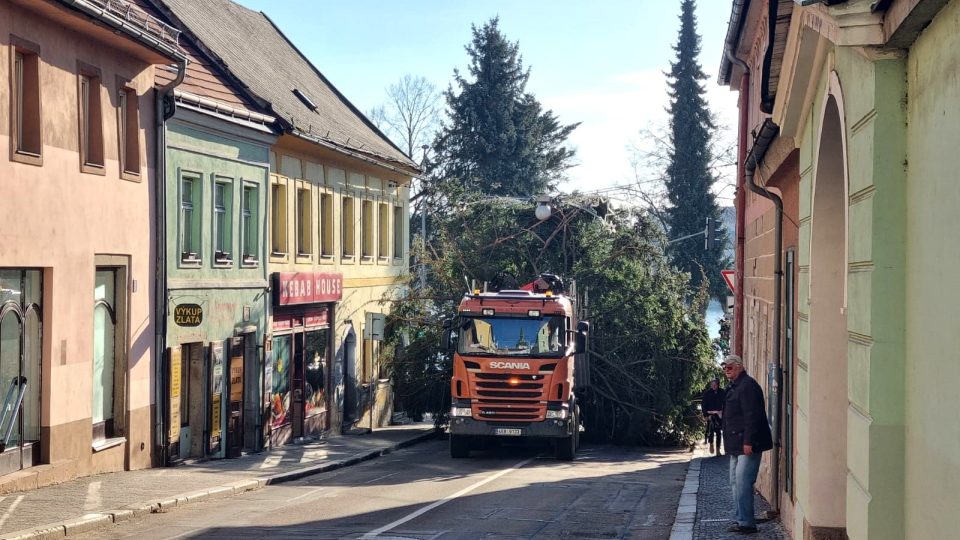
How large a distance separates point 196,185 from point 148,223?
2477mm

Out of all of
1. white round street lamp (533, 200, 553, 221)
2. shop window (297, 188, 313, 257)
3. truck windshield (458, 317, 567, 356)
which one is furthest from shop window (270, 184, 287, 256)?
truck windshield (458, 317, 567, 356)

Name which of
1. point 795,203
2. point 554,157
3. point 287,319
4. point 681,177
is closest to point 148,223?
point 287,319

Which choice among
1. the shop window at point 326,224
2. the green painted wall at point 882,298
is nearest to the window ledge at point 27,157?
the green painted wall at point 882,298

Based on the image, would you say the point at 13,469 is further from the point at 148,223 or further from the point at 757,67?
the point at 757,67

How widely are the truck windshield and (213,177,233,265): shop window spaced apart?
16.1ft

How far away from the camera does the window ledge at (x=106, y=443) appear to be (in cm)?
1942

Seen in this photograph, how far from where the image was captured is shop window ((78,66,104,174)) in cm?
1900

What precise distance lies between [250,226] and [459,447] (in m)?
6.38

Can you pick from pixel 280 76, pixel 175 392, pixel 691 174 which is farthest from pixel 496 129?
pixel 175 392

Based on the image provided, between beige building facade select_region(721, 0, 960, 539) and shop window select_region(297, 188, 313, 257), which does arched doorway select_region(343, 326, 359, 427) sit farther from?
Answer: beige building facade select_region(721, 0, 960, 539)

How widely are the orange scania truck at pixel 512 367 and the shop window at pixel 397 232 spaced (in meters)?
14.2

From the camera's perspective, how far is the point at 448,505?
54.3ft

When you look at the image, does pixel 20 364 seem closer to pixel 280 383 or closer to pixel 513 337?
pixel 513 337

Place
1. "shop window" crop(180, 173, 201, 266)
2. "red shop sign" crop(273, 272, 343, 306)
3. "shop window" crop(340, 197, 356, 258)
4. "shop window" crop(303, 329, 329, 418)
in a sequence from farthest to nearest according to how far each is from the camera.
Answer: "shop window" crop(340, 197, 356, 258)
"shop window" crop(303, 329, 329, 418)
"red shop sign" crop(273, 272, 343, 306)
"shop window" crop(180, 173, 201, 266)
